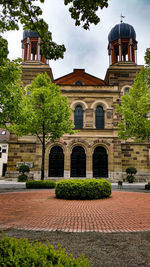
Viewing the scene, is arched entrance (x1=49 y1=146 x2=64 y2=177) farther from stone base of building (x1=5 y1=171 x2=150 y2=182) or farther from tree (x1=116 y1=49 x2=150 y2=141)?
tree (x1=116 y1=49 x2=150 y2=141)

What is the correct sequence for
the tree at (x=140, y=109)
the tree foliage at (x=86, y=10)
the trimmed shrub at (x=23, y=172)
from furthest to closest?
the trimmed shrub at (x=23, y=172)
the tree at (x=140, y=109)
the tree foliage at (x=86, y=10)

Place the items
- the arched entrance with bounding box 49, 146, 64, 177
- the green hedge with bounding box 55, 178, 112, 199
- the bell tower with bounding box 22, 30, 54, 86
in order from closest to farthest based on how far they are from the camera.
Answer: the green hedge with bounding box 55, 178, 112, 199, the arched entrance with bounding box 49, 146, 64, 177, the bell tower with bounding box 22, 30, 54, 86

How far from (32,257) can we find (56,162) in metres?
21.3

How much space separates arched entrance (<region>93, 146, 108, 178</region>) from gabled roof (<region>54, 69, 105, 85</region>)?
10989mm

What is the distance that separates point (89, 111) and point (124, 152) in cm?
711

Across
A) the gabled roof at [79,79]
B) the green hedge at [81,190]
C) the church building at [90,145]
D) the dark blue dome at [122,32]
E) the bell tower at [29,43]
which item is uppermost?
the dark blue dome at [122,32]

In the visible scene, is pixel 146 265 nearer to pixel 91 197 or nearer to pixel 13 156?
pixel 91 197

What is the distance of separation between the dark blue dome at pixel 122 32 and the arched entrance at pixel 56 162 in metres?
19.5

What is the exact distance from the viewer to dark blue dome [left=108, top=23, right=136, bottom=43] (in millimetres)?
27750

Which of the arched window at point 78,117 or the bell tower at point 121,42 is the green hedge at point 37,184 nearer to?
the arched window at point 78,117

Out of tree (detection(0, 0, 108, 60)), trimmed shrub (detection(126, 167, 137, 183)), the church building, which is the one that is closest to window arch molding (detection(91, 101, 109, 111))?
the church building

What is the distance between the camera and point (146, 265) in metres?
2.82

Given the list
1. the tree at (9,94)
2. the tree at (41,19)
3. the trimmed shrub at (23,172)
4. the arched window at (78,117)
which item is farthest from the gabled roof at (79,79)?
the tree at (41,19)

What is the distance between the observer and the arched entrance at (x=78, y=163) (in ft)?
74.0
